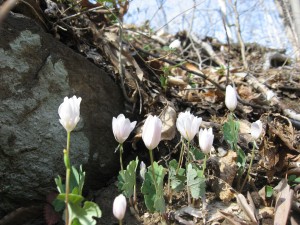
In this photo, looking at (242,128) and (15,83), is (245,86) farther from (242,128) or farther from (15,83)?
(15,83)

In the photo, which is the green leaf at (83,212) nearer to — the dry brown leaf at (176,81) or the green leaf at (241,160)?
the green leaf at (241,160)

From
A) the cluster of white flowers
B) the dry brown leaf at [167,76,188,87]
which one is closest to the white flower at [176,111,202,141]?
the cluster of white flowers

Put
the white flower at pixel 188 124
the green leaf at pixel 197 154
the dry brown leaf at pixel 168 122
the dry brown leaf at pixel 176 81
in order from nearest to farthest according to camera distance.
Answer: the white flower at pixel 188 124, the green leaf at pixel 197 154, the dry brown leaf at pixel 168 122, the dry brown leaf at pixel 176 81

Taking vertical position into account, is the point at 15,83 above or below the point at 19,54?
below

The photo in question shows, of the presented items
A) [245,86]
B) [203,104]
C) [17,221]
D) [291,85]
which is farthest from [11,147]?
[291,85]

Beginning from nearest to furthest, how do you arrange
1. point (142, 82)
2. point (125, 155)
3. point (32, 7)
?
point (32, 7), point (125, 155), point (142, 82)

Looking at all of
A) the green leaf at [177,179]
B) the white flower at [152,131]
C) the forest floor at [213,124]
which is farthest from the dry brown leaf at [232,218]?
the white flower at [152,131]
